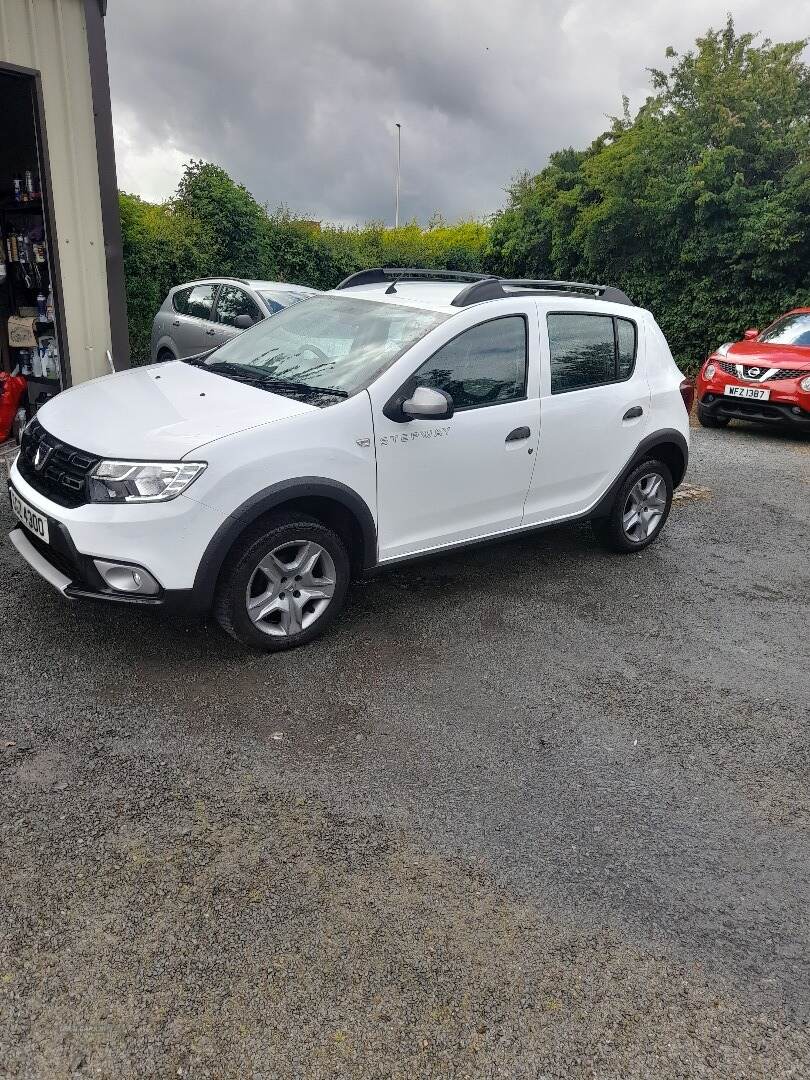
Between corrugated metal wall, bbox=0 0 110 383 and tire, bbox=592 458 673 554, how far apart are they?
513 cm

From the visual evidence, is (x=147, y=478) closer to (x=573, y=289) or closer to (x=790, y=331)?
(x=573, y=289)

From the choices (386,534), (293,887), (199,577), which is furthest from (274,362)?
(293,887)

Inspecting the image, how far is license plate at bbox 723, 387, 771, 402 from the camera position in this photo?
33.7ft

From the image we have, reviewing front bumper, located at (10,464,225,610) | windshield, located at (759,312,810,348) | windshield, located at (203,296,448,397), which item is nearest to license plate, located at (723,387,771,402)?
windshield, located at (759,312,810,348)

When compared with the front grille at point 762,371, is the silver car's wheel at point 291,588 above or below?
below

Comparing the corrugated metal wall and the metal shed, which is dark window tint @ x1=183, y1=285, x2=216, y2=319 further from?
the corrugated metal wall

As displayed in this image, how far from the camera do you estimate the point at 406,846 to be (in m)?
2.79

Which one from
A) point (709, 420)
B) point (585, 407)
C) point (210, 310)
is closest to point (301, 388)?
point (585, 407)

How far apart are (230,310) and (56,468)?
579 cm

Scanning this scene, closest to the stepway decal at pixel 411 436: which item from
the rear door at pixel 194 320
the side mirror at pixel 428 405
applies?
the side mirror at pixel 428 405

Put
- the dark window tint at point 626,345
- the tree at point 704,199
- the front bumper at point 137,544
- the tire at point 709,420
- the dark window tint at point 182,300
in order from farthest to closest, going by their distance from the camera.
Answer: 1. the tree at point 704,199
2. the tire at point 709,420
3. the dark window tint at point 182,300
4. the dark window tint at point 626,345
5. the front bumper at point 137,544

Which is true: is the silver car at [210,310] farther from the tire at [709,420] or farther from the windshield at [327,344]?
the tire at [709,420]

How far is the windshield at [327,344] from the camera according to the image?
4164 millimetres

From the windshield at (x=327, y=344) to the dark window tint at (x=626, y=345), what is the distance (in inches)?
57.5
